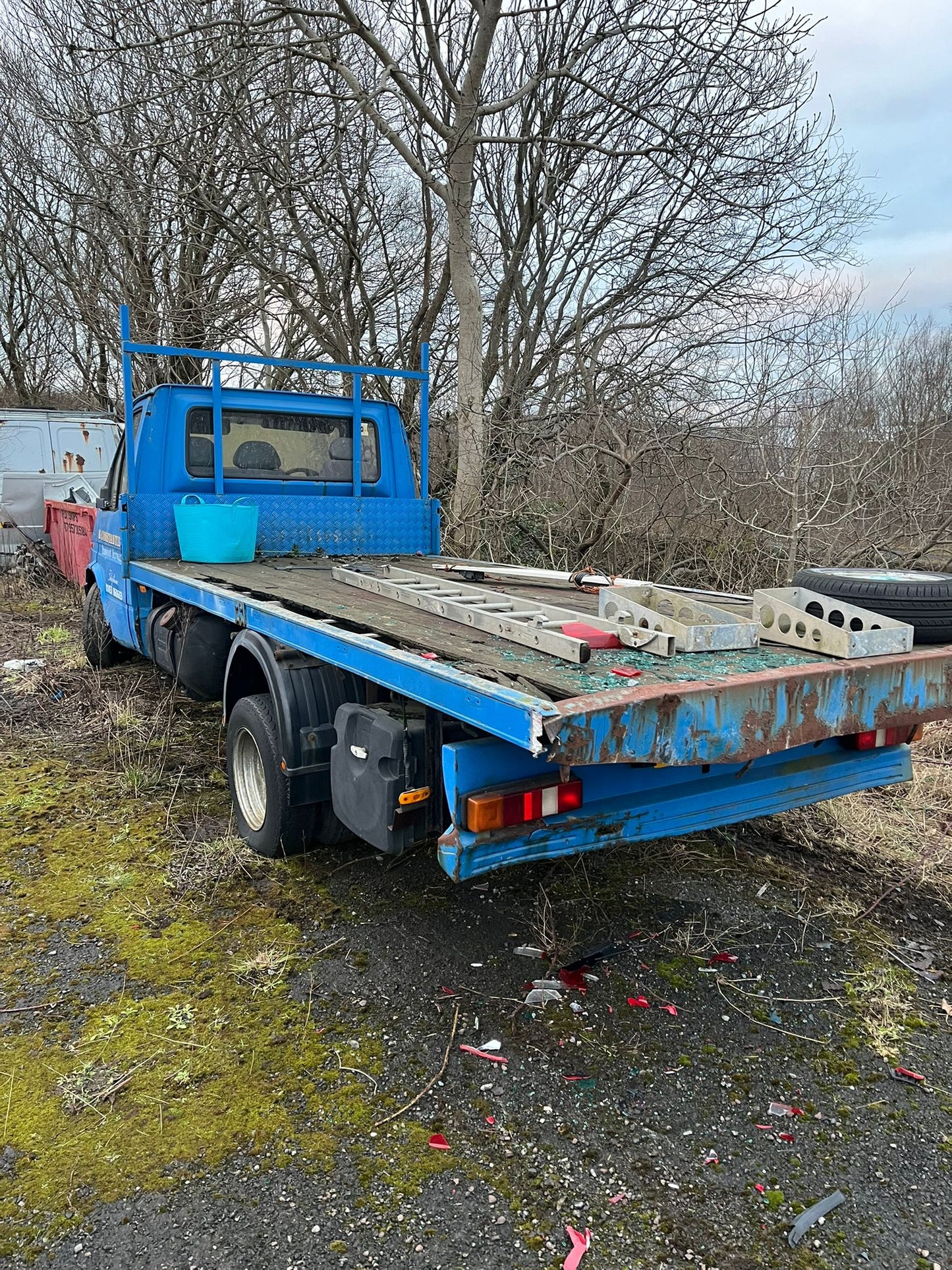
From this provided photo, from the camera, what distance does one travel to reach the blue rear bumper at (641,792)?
2239 mm

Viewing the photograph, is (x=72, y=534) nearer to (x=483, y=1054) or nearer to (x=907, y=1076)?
(x=483, y=1054)

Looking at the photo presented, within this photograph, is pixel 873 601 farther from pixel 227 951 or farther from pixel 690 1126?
pixel 227 951

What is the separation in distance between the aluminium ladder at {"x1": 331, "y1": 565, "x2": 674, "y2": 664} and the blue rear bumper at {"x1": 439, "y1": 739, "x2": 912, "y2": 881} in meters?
0.40

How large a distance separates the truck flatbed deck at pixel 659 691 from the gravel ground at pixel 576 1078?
3.22 ft

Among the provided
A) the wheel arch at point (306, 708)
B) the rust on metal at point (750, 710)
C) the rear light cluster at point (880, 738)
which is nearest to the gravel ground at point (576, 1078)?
the wheel arch at point (306, 708)

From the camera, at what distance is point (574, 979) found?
Result: 9.48 feet

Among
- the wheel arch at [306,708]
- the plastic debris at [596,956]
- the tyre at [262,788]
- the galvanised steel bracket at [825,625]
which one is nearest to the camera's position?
the galvanised steel bracket at [825,625]

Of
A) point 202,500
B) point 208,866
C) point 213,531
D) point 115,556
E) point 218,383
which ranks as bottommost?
point 208,866

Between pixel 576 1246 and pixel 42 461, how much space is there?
12642 millimetres

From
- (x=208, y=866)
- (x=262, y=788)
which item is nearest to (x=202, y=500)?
(x=262, y=788)

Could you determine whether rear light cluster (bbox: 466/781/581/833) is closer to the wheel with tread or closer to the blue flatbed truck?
the blue flatbed truck

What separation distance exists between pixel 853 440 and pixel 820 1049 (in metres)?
7.03

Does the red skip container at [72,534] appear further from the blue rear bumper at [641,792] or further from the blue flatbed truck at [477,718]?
the blue rear bumper at [641,792]

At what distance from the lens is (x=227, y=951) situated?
3047 millimetres
